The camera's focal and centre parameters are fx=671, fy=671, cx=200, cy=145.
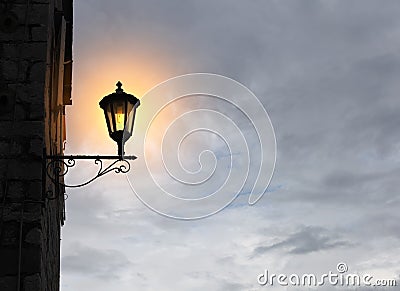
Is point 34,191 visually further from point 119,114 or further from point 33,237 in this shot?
point 119,114

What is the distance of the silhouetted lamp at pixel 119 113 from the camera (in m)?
4.97

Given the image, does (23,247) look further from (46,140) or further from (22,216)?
(46,140)

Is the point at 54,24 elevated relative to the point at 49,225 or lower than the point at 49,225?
elevated

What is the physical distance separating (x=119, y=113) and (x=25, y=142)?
74cm

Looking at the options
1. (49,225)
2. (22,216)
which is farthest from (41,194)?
(49,225)

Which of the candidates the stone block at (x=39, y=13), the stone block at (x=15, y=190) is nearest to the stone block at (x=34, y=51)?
the stone block at (x=39, y=13)

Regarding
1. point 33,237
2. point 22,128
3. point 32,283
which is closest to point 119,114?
point 22,128

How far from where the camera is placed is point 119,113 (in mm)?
4980

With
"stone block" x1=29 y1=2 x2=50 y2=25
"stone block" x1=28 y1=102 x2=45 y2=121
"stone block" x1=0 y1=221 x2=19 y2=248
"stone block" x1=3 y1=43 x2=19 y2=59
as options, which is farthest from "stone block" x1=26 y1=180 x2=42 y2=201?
"stone block" x1=29 y1=2 x2=50 y2=25

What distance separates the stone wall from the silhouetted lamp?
0.46 meters

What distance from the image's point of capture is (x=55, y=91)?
19.2ft

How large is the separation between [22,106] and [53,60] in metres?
1.12

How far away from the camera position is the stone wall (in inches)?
172

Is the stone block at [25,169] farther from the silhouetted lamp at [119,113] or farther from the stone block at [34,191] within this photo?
the silhouetted lamp at [119,113]
